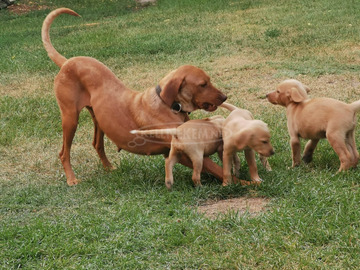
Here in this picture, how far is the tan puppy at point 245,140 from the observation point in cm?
492

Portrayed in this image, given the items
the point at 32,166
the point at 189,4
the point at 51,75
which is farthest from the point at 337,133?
the point at 189,4

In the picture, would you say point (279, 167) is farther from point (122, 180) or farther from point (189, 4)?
point (189, 4)

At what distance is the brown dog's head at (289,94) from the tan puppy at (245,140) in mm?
630

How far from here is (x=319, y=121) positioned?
5.28 m

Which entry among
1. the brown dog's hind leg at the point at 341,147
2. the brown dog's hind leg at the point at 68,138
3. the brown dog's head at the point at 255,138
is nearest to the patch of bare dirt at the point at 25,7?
the brown dog's hind leg at the point at 68,138

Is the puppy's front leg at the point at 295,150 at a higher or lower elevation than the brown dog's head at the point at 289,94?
lower

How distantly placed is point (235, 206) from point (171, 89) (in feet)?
4.28

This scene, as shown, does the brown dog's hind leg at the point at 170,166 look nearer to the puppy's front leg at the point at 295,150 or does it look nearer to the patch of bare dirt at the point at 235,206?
the patch of bare dirt at the point at 235,206

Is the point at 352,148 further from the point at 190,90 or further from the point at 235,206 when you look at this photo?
the point at 190,90

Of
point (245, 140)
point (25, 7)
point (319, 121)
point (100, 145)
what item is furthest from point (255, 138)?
point (25, 7)

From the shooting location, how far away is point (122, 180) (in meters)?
5.76

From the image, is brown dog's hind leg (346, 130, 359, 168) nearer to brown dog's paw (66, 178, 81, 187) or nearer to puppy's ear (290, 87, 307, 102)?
puppy's ear (290, 87, 307, 102)

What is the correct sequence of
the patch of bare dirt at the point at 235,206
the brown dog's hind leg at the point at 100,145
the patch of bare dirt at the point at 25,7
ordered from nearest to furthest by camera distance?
the patch of bare dirt at the point at 235,206, the brown dog's hind leg at the point at 100,145, the patch of bare dirt at the point at 25,7

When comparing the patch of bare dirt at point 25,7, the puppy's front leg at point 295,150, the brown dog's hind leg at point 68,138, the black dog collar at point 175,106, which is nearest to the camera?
the black dog collar at point 175,106
